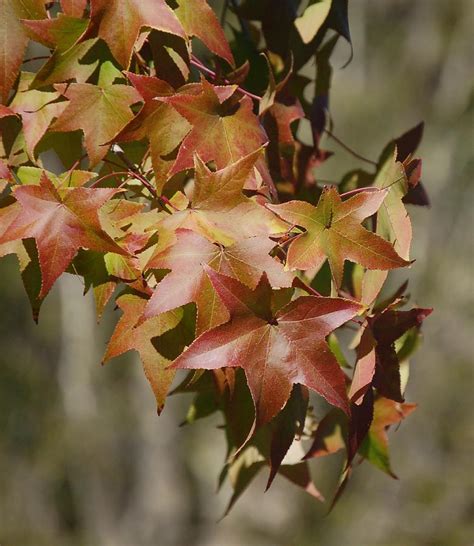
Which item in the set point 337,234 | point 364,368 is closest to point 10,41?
point 337,234

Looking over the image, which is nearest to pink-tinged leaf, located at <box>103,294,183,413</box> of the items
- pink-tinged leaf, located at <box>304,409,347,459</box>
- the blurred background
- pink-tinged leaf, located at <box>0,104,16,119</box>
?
pink-tinged leaf, located at <box>0,104,16,119</box>

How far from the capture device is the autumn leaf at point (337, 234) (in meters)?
0.75

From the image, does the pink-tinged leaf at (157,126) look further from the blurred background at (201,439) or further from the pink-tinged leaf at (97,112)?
the blurred background at (201,439)

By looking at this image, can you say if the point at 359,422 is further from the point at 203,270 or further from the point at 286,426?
the point at 203,270

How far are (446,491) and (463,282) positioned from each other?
1488 millimetres

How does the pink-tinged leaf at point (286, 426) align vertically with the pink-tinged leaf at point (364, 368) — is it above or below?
below

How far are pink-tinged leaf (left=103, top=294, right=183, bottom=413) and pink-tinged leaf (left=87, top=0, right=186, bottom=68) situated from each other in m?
0.24

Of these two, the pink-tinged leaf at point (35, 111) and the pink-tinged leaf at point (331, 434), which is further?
the pink-tinged leaf at point (331, 434)

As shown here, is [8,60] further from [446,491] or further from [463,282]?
[463,282]

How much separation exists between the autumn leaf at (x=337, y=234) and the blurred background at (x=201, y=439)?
11.9 feet

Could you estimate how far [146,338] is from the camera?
Answer: 784mm

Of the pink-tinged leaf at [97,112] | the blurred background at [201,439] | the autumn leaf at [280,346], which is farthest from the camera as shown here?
the blurred background at [201,439]

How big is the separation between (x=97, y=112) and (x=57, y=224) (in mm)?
135

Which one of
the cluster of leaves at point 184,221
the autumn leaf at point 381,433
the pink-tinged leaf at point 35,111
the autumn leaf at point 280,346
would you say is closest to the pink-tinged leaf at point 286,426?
the cluster of leaves at point 184,221
